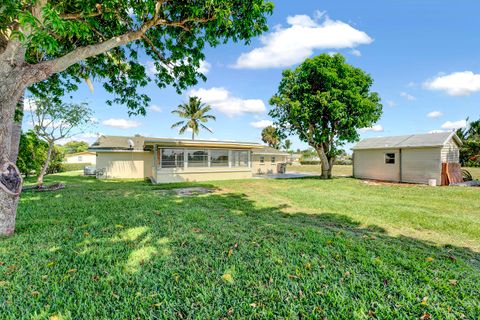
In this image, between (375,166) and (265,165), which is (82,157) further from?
(375,166)

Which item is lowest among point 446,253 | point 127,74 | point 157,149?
point 446,253

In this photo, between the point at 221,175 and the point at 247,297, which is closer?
the point at 247,297

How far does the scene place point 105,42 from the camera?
4.61m

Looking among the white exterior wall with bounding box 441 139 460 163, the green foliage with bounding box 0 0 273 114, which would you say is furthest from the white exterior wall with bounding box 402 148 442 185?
the green foliage with bounding box 0 0 273 114

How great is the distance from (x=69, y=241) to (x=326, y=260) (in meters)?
4.13

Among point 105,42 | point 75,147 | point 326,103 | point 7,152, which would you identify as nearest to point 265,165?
point 326,103

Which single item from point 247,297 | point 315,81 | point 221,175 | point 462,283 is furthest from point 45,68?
point 315,81

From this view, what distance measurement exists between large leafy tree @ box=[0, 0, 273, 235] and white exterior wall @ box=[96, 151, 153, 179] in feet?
37.5

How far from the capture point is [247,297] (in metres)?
2.22

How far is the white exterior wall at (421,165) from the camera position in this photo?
13477 millimetres

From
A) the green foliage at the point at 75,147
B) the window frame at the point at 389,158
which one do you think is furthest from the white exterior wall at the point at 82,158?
the window frame at the point at 389,158

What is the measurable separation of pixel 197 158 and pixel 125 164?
278 inches

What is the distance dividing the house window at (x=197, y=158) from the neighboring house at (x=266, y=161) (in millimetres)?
7593

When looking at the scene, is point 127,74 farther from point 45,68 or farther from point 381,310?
point 381,310
